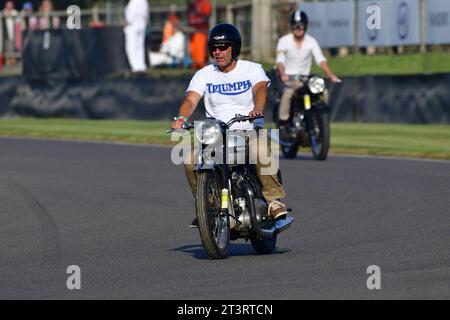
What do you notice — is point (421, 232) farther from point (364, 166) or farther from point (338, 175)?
point (364, 166)

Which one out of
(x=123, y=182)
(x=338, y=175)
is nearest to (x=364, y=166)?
(x=338, y=175)

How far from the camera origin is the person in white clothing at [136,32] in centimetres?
2827

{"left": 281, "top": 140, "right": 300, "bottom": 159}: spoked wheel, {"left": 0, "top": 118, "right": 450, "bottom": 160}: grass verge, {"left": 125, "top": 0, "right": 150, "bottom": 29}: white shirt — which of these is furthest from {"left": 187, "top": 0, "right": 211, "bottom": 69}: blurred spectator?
{"left": 281, "top": 140, "right": 300, "bottom": 159}: spoked wheel

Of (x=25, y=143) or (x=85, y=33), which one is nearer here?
(x=25, y=143)

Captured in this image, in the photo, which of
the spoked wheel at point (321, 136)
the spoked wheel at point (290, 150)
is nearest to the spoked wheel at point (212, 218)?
the spoked wheel at point (321, 136)

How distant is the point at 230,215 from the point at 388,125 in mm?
14940

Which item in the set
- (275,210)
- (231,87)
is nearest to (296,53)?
(231,87)

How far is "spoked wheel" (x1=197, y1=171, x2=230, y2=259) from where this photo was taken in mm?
9195

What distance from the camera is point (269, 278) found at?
8656 mm

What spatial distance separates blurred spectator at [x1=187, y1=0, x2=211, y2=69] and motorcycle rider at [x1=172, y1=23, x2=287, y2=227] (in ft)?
61.9

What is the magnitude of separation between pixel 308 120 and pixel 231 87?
8.38 metres

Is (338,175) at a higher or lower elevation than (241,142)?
lower

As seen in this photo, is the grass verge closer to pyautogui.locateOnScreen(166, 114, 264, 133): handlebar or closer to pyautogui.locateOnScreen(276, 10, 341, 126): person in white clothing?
pyautogui.locateOnScreen(276, 10, 341, 126): person in white clothing
